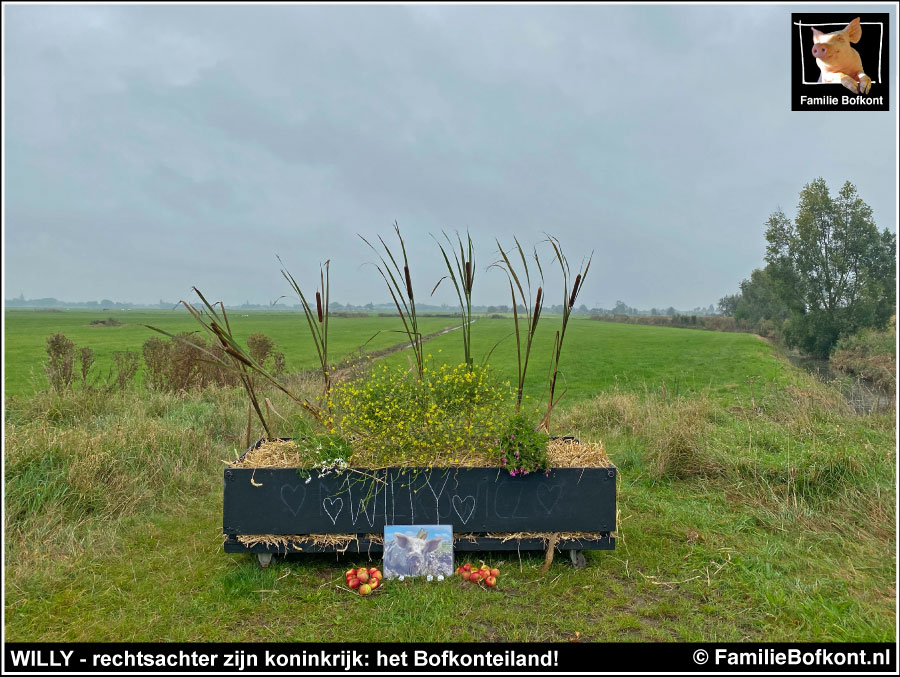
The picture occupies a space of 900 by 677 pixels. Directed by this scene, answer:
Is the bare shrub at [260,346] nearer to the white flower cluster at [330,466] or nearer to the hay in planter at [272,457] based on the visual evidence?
the hay in planter at [272,457]

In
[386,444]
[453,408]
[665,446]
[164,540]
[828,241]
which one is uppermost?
[828,241]

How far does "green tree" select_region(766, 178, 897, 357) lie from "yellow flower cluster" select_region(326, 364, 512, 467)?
31.5 meters

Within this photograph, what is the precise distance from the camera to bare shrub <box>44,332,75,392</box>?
297 inches

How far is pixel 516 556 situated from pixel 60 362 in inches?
314

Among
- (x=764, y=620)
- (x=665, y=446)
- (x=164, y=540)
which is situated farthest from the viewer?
(x=665, y=446)

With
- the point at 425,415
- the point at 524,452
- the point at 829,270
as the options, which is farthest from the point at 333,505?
the point at 829,270

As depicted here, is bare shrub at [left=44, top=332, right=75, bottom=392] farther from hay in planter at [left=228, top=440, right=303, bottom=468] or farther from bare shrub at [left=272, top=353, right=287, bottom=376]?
hay in planter at [left=228, top=440, right=303, bottom=468]

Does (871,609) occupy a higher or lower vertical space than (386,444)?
lower

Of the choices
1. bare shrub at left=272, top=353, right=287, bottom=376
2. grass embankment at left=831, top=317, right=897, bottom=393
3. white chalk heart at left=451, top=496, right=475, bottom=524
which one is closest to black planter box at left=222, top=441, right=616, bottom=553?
white chalk heart at left=451, top=496, right=475, bottom=524

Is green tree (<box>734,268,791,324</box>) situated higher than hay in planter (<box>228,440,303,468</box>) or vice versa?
green tree (<box>734,268,791,324</box>)

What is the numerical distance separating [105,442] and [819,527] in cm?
658

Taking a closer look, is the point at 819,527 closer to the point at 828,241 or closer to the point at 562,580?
the point at 562,580

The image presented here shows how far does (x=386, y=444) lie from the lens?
3479 mm
